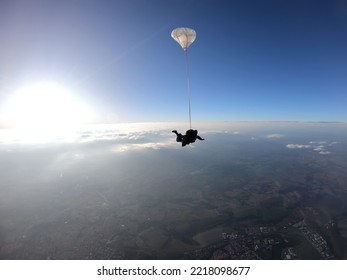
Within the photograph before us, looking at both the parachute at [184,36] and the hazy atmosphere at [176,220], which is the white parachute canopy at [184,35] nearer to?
the parachute at [184,36]

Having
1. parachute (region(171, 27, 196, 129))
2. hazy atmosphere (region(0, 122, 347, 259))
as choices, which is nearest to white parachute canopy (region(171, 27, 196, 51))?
parachute (region(171, 27, 196, 129))

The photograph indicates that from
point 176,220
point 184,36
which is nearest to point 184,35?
point 184,36

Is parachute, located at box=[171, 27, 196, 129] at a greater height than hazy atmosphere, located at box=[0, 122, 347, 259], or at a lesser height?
greater

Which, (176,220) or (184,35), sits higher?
(184,35)

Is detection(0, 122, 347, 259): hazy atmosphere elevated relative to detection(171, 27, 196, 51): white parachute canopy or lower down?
lower down

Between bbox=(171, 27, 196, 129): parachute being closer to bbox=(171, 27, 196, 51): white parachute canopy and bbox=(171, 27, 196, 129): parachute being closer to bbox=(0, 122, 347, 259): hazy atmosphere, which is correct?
bbox=(171, 27, 196, 51): white parachute canopy

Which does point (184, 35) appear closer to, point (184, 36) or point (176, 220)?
point (184, 36)

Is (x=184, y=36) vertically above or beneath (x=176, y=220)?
above

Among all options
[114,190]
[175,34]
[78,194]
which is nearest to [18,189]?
[78,194]

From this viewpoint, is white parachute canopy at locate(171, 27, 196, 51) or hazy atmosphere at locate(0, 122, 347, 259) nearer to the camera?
white parachute canopy at locate(171, 27, 196, 51)

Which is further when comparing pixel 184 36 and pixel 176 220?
pixel 176 220
